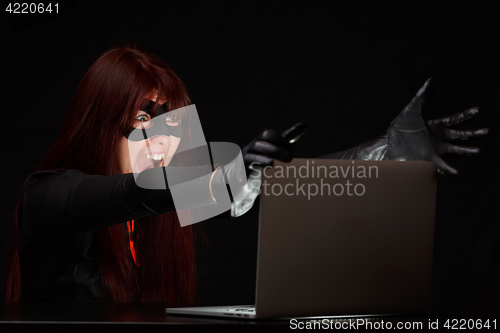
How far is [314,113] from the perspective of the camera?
218 centimetres

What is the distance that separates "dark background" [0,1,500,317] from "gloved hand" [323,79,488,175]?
1147mm

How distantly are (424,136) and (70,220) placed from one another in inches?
27.4

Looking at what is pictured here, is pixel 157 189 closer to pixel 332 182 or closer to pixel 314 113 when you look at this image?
pixel 332 182

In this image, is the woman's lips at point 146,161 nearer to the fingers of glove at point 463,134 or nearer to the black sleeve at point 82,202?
the black sleeve at point 82,202

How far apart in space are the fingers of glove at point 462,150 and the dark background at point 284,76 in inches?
50.3

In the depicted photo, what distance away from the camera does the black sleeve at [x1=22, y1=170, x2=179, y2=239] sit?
818 mm

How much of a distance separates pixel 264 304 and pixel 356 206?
0.19 meters

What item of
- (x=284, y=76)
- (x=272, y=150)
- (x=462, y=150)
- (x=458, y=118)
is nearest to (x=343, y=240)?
(x=272, y=150)

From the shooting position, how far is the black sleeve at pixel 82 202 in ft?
2.68

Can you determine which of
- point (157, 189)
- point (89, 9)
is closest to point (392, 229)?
point (157, 189)

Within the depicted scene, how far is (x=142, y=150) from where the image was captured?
4.70 ft

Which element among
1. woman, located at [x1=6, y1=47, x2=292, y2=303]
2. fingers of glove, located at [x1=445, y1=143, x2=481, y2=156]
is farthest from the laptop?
woman, located at [x1=6, y1=47, x2=292, y2=303]

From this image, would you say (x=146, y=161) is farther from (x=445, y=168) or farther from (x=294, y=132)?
(x=445, y=168)

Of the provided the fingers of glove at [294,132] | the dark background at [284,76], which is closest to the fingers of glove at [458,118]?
the fingers of glove at [294,132]
